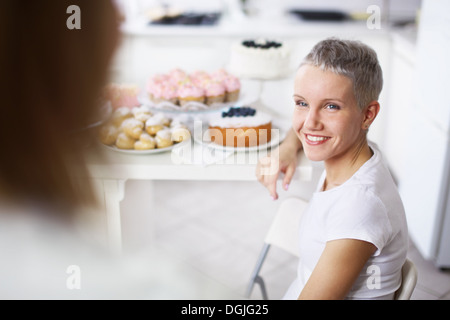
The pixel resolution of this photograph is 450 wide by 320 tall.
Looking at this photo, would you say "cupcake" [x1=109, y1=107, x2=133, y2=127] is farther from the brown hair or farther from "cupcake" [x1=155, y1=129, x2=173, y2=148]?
the brown hair

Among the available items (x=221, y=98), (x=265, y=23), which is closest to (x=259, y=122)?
(x=221, y=98)

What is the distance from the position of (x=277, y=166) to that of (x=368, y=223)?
306 mm

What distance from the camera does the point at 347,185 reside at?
0.90 metres

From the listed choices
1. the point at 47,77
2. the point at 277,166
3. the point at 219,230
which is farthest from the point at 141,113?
the point at 219,230

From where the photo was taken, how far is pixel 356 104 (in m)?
0.90

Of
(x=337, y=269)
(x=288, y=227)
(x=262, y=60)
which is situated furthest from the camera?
(x=262, y=60)

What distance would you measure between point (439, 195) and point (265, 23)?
1.59m

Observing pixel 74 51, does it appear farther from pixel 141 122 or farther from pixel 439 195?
pixel 439 195

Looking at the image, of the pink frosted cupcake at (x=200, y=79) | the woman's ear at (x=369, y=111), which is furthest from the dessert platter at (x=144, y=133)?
the woman's ear at (x=369, y=111)

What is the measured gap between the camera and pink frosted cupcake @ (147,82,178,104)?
1.43 metres

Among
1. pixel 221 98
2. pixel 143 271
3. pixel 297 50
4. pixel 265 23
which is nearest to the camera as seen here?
pixel 143 271

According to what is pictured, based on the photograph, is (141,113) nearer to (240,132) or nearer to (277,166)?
(240,132)

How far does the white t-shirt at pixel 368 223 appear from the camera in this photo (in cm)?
85

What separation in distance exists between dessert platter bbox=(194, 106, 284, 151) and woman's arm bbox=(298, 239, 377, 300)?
0.40 metres
